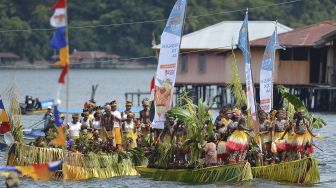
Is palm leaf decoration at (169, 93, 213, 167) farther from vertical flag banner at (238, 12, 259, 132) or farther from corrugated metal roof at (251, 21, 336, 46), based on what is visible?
corrugated metal roof at (251, 21, 336, 46)

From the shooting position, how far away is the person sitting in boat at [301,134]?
35594mm

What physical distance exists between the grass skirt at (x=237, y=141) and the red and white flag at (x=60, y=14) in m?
9.58

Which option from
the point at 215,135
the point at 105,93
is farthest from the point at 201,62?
the point at 215,135

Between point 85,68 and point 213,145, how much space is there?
143872 mm

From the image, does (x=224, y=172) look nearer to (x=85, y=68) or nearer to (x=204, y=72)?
(x=204, y=72)

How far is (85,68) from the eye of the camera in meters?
178

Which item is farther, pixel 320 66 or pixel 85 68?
pixel 85 68

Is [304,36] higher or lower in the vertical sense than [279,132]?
higher

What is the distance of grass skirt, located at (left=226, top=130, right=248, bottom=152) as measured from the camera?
3431 centimetres

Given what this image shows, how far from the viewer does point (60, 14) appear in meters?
25.9

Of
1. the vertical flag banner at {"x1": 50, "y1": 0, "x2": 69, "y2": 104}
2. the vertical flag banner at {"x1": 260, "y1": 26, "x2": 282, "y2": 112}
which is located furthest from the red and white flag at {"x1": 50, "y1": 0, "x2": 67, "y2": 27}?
the vertical flag banner at {"x1": 260, "y1": 26, "x2": 282, "y2": 112}

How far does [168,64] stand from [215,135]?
249 cm

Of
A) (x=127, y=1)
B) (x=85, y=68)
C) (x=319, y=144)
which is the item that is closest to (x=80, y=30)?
(x=127, y=1)

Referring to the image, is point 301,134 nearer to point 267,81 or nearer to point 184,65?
point 267,81
